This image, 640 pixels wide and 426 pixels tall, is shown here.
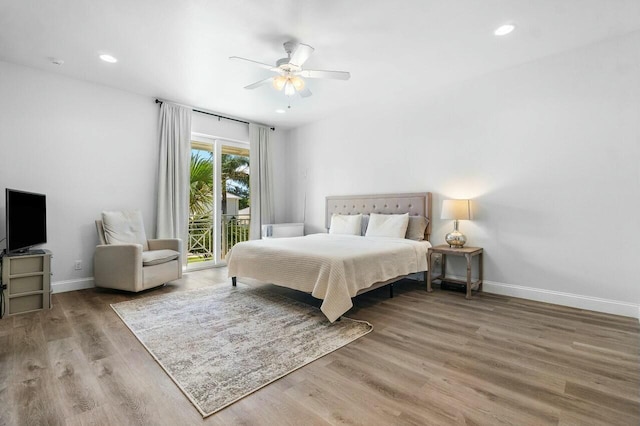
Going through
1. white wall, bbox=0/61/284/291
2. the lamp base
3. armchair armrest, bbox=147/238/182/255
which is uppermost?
white wall, bbox=0/61/284/291

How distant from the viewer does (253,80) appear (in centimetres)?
406

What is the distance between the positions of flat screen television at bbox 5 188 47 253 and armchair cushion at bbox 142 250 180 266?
3.56ft

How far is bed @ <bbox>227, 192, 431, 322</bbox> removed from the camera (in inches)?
110

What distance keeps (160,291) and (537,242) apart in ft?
15.0

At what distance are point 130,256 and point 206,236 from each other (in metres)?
1.93

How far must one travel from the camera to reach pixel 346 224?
16.3 ft

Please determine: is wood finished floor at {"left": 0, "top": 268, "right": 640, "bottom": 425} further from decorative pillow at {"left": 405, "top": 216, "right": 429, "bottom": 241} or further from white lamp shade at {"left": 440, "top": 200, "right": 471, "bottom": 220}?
decorative pillow at {"left": 405, "top": 216, "right": 429, "bottom": 241}

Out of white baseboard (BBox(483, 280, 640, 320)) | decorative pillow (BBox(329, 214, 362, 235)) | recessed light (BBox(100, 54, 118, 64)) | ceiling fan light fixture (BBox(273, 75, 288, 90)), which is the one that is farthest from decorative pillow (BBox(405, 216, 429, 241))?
recessed light (BBox(100, 54, 118, 64))

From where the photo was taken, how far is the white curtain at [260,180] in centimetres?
591

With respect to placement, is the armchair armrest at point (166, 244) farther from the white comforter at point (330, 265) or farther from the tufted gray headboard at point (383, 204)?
the tufted gray headboard at point (383, 204)

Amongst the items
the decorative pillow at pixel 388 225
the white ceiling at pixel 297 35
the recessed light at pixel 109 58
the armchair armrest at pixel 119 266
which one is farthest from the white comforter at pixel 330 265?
the recessed light at pixel 109 58

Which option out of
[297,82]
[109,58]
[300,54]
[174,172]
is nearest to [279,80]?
[297,82]

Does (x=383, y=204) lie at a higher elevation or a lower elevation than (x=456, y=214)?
higher

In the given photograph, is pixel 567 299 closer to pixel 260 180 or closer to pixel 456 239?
pixel 456 239
